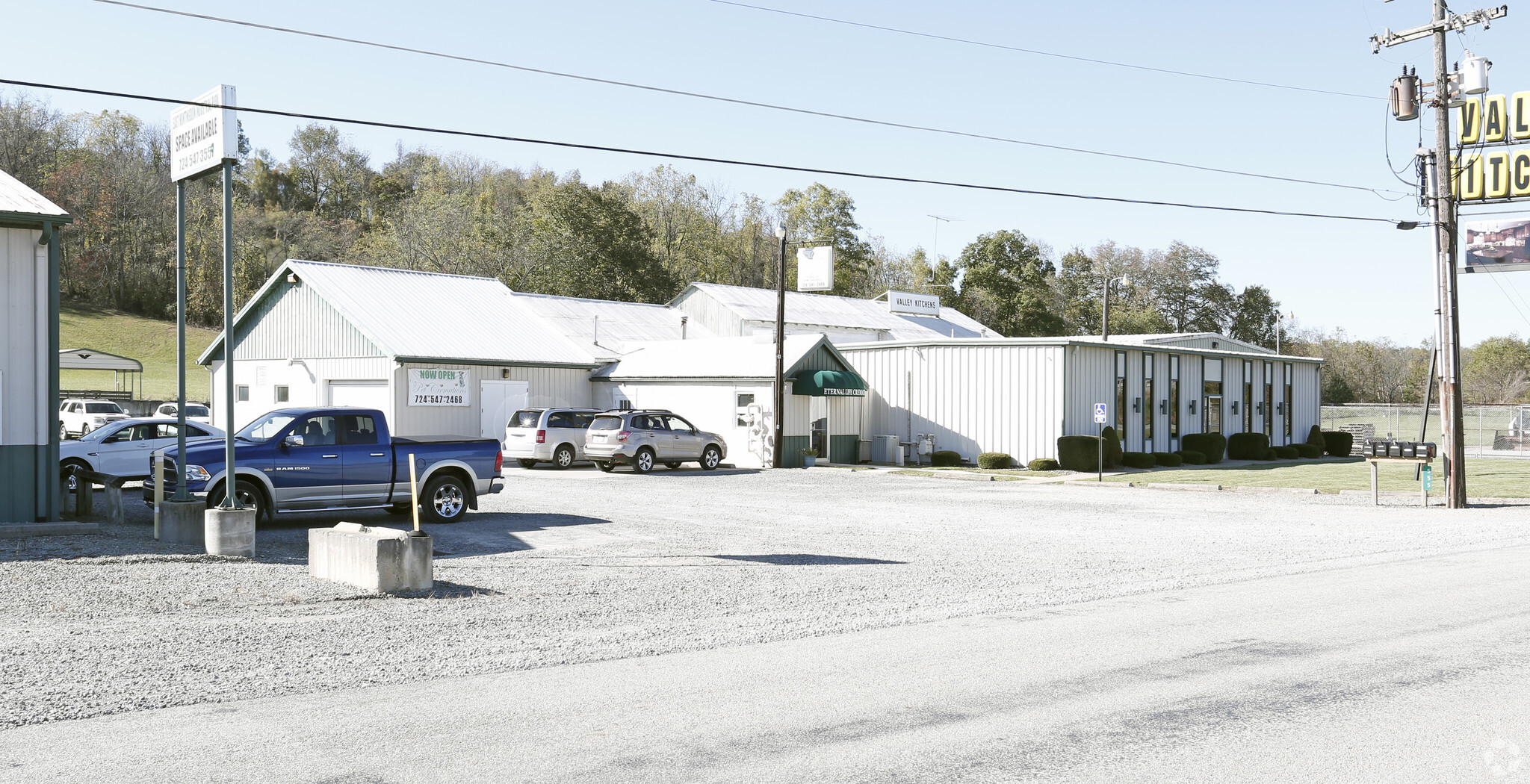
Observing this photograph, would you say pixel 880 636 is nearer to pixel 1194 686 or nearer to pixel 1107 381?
pixel 1194 686

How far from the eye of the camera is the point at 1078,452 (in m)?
31.4

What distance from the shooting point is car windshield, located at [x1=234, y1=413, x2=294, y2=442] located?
15984mm

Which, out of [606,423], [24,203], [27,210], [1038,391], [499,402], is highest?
[24,203]

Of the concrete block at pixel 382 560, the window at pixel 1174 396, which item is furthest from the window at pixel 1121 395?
the concrete block at pixel 382 560

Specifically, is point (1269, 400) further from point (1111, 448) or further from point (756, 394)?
point (756, 394)

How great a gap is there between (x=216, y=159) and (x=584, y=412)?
19.0m

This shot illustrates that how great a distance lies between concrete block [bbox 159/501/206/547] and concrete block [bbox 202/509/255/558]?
95cm

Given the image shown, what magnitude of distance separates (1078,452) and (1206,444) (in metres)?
7.53

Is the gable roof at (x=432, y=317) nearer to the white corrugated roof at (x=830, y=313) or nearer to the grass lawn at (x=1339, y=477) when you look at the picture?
the white corrugated roof at (x=830, y=313)

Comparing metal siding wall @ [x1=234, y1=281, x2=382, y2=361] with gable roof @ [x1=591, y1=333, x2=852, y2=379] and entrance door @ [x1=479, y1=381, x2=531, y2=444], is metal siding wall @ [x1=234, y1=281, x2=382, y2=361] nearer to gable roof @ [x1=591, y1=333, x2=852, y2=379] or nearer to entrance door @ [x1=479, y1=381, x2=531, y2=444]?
entrance door @ [x1=479, y1=381, x2=531, y2=444]

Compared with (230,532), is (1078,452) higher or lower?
higher

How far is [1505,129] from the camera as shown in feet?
157

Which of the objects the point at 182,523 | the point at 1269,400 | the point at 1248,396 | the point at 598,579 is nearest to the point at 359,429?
the point at 182,523

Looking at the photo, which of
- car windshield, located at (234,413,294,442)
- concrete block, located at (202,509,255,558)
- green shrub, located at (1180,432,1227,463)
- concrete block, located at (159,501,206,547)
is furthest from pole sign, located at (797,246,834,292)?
concrete block, located at (202,509,255,558)
